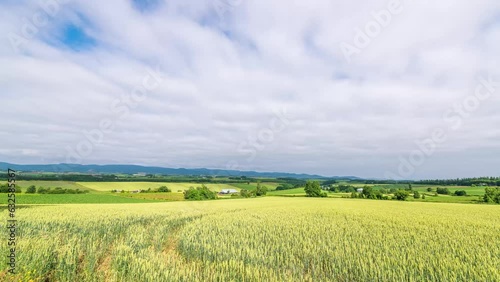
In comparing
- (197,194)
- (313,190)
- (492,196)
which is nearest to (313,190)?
(313,190)

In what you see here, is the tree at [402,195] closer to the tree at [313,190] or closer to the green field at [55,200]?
the tree at [313,190]

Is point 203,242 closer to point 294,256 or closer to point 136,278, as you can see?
point 294,256

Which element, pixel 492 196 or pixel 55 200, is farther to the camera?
pixel 492 196

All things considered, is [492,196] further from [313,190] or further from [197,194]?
[197,194]

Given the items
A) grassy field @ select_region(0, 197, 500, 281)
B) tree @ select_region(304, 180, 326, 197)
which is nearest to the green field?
grassy field @ select_region(0, 197, 500, 281)

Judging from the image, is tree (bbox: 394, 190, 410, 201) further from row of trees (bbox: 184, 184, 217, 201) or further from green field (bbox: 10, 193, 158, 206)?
green field (bbox: 10, 193, 158, 206)

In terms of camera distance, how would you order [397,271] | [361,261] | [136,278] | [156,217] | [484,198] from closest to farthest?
[136,278]
[397,271]
[361,261]
[156,217]
[484,198]

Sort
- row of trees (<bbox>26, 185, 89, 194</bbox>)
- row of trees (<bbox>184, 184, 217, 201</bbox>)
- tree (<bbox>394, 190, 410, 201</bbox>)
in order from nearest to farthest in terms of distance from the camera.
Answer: row of trees (<bbox>26, 185, 89, 194</bbox>) < tree (<bbox>394, 190, 410, 201</bbox>) < row of trees (<bbox>184, 184, 217, 201</bbox>)

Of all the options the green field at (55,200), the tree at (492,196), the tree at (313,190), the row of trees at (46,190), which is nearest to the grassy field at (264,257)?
the green field at (55,200)

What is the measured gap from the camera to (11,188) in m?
7.41

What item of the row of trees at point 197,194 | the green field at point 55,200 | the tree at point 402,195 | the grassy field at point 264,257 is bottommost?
the row of trees at point 197,194

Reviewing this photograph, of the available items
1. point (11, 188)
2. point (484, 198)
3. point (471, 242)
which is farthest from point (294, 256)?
point (484, 198)

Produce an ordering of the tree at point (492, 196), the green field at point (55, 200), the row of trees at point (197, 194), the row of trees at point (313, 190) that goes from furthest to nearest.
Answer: the row of trees at point (313, 190), the row of trees at point (197, 194), the tree at point (492, 196), the green field at point (55, 200)

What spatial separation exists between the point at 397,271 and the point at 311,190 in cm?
8288
